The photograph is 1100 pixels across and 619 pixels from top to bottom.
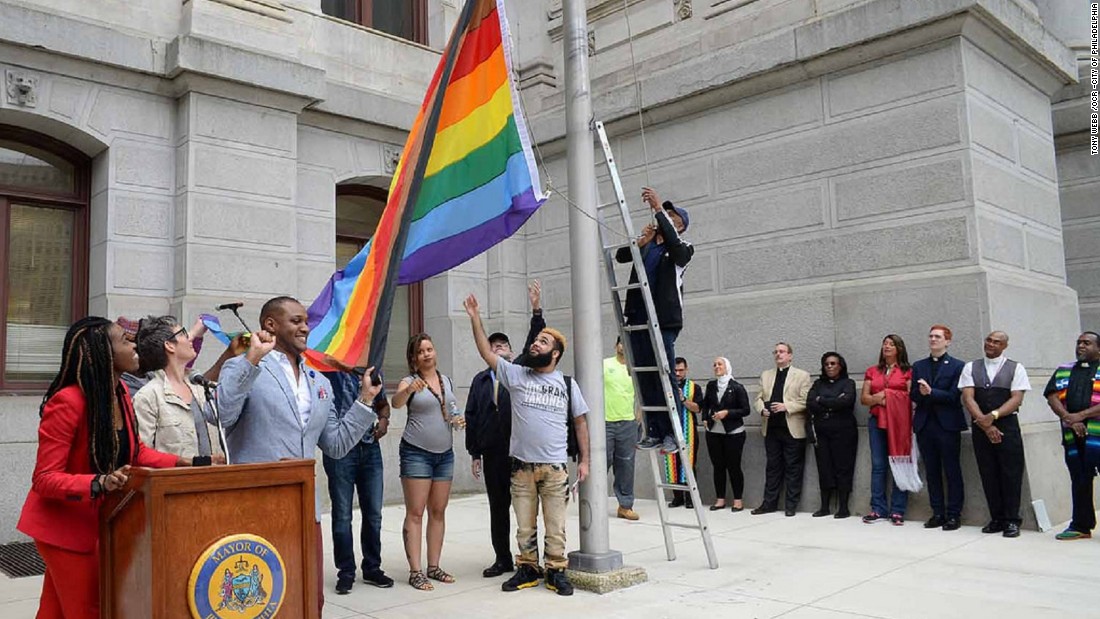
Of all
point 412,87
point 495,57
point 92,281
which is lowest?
point 92,281

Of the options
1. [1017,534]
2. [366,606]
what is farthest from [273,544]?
[1017,534]

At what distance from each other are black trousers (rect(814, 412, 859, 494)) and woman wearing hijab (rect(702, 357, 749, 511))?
3.22ft

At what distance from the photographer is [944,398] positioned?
28.9ft

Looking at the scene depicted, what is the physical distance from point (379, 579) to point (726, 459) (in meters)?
5.19

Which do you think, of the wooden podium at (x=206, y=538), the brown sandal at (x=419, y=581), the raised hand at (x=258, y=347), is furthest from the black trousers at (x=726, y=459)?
the wooden podium at (x=206, y=538)

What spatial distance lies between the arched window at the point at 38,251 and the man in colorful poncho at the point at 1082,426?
10281mm

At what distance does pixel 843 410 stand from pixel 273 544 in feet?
24.1

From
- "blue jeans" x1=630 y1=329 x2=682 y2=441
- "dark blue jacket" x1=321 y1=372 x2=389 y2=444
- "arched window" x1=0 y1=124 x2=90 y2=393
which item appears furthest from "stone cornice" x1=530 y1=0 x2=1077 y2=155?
"arched window" x1=0 y1=124 x2=90 y2=393

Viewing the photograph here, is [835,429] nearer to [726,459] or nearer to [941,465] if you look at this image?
[941,465]

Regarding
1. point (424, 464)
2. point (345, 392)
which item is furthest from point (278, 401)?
point (424, 464)

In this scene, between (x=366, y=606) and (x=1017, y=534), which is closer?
(x=366, y=606)

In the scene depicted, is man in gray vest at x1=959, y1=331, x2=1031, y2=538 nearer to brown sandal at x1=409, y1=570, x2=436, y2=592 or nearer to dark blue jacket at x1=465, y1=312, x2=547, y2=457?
dark blue jacket at x1=465, y1=312, x2=547, y2=457

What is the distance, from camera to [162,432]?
4.96m

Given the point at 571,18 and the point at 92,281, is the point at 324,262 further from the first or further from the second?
the point at 571,18
